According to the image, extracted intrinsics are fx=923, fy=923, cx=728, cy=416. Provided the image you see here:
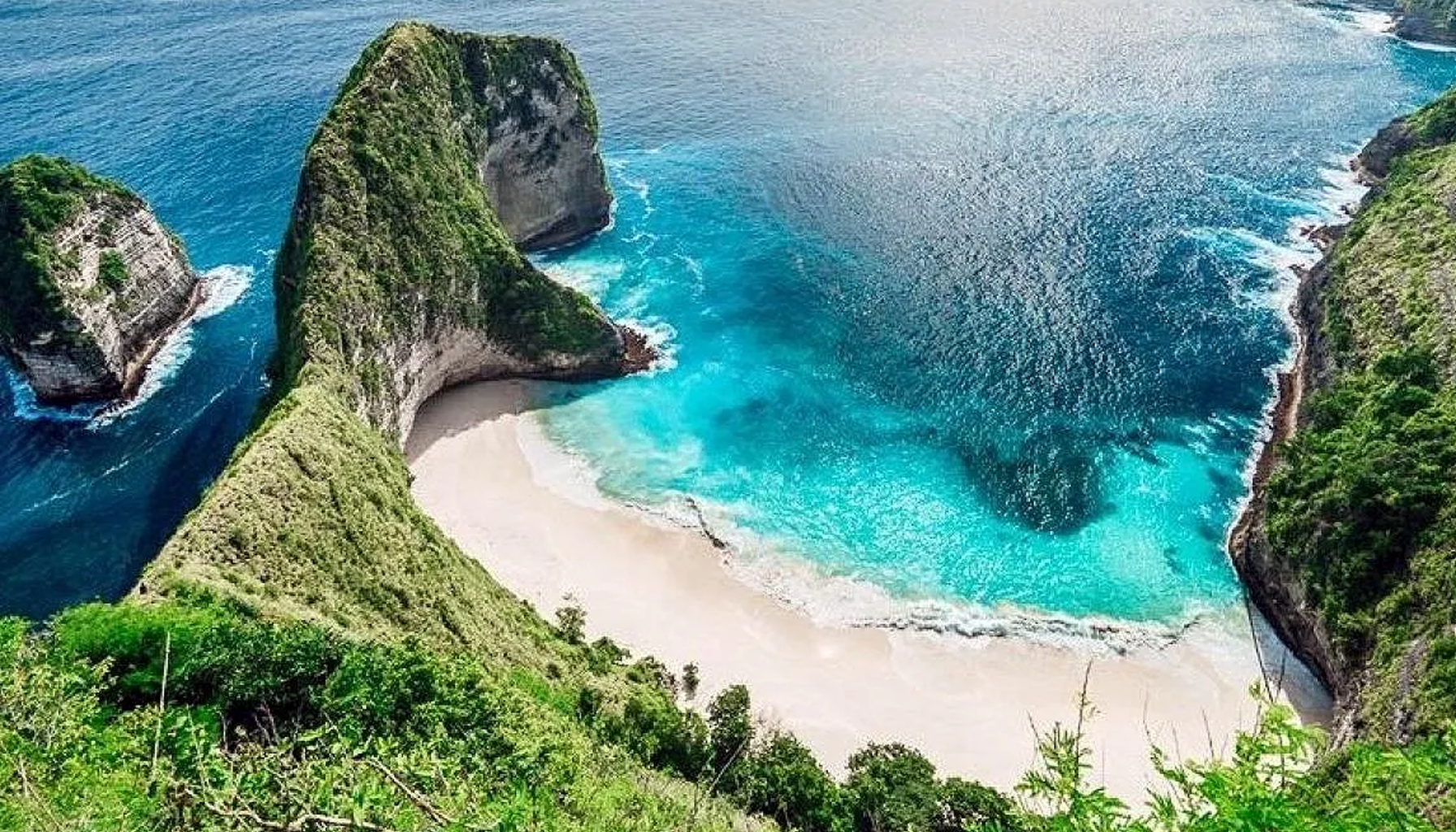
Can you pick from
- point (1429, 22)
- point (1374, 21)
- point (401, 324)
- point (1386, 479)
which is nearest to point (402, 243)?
point (401, 324)

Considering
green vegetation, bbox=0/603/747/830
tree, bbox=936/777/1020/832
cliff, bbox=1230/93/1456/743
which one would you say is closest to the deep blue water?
cliff, bbox=1230/93/1456/743

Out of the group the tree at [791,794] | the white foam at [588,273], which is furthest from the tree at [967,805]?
the white foam at [588,273]

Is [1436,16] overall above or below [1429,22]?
above

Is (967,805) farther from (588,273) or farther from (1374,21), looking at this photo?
(1374,21)

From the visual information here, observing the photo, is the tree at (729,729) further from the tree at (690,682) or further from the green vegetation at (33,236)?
the green vegetation at (33,236)

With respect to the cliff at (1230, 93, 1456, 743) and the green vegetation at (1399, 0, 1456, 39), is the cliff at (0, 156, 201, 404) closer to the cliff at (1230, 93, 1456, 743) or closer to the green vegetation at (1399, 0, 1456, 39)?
the cliff at (1230, 93, 1456, 743)

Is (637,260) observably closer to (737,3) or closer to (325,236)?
(325,236)
